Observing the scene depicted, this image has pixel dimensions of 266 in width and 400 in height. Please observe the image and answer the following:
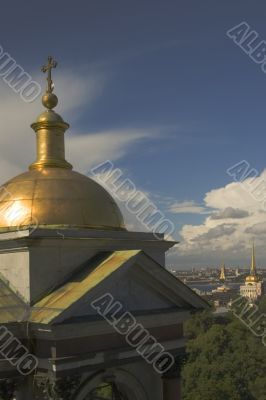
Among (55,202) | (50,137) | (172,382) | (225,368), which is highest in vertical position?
(50,137)

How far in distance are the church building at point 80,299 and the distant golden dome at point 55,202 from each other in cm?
3

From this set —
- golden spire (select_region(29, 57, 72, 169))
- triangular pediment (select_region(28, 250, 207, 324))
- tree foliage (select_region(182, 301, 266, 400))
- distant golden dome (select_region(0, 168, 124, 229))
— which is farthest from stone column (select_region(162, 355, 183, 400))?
tree foliage (select_region(182, 301, 266, 400))

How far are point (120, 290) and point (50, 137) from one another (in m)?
5.30

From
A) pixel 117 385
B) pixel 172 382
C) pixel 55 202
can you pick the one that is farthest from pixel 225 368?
pixel 55 202

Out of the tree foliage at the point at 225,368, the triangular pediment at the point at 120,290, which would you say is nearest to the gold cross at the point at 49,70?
the triangular pediment at the point at 120,290

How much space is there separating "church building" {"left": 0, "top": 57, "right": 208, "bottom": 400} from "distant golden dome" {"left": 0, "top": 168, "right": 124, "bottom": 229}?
0.03m

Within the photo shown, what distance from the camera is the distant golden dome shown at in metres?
12.4

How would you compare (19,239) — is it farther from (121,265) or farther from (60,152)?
(60,152)

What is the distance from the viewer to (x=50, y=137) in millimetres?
14773

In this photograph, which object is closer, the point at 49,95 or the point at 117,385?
the point at 117,385

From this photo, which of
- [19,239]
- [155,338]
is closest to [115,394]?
[155,338]

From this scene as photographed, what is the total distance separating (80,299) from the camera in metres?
10.8

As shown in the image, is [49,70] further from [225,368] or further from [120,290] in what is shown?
[225,368]

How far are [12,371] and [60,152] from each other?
→ 6.40m
